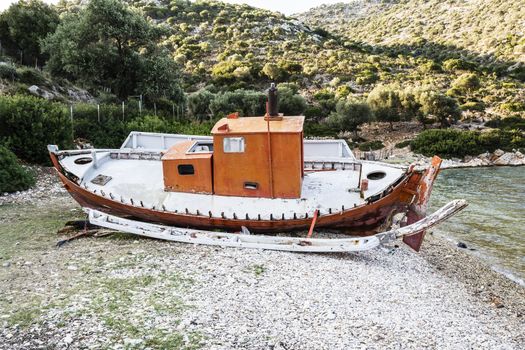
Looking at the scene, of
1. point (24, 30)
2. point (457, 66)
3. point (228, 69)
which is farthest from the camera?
point (457, 66)

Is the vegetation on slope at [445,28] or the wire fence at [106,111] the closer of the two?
the wire fence at [106,111]

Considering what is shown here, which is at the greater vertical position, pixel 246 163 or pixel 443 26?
pixel 443 26

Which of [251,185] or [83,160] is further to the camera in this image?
[83,160]

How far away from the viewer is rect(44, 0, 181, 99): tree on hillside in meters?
28.1

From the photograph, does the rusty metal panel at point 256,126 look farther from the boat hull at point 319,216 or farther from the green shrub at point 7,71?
the green shrub at point 7,71

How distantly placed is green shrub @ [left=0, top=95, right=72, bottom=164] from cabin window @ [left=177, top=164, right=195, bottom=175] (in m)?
9.93

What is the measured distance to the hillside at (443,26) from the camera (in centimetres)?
7469

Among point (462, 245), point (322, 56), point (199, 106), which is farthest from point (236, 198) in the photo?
point (322, 56)

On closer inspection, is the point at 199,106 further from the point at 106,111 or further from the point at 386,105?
the point at 386,105

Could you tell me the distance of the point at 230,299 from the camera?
25.3ft

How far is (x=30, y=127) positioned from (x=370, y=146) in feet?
97.4

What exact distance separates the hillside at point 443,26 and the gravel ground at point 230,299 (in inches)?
2780

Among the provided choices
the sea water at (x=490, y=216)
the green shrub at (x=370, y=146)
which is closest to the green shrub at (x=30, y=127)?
the sea water at (x=490, y=216)

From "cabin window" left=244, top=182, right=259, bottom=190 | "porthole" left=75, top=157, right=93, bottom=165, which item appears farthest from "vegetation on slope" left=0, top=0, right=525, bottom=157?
"cabin window" left=244, top=182, right=259, bottom=190
